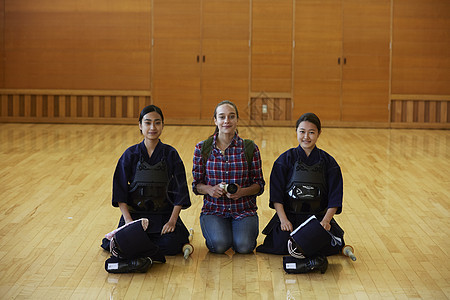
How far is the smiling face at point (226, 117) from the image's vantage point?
290 centimetres

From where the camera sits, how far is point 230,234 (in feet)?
9.69

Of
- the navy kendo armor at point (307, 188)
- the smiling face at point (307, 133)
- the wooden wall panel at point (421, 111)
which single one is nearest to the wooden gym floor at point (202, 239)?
the navy kendo armor at point (307, 188)

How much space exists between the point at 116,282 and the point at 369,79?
5.88 metres

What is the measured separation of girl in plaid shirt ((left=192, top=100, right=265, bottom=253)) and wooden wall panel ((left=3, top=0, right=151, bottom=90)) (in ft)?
16.5

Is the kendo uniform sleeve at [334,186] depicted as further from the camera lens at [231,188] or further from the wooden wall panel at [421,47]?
the wooden wall panel at [421,47]

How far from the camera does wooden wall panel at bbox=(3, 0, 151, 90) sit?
7766 mm

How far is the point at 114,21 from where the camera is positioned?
780cm

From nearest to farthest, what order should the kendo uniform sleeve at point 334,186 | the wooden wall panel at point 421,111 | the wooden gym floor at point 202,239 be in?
the wooden gym floor at point 202,239 < the kendo uniform sleeve at point 334,186 < the wooden wall panel at point 421,111

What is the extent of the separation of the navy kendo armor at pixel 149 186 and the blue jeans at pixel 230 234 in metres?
0.24

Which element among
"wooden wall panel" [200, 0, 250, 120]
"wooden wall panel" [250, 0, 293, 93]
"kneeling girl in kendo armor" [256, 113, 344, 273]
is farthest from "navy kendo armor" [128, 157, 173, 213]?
"wooden wall panel" [250, 0, 293, 93]

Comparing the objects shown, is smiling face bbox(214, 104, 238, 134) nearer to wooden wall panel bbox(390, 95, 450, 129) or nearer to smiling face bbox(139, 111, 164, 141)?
smiling face bbox(139, 111, 164, 141)

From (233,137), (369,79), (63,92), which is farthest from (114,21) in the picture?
(233,137)

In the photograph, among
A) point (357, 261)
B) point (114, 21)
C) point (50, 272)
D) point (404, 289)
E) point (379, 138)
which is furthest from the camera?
Answer: point (114, 21)

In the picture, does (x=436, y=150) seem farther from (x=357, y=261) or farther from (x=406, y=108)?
(x=357, y=261)
